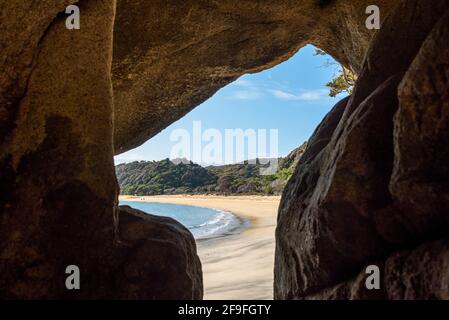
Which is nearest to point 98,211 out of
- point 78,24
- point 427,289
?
point 78,24

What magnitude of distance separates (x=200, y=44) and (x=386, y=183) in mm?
5664

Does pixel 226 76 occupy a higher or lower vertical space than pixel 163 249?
higher

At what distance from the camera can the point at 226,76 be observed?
9008 millimetres

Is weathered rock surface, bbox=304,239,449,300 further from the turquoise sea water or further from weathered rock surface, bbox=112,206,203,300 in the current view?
the turquoise sea water

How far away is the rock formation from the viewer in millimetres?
2867

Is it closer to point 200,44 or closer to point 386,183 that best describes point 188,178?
point 200,44

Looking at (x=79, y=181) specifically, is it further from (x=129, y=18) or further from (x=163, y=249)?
(x=129, y=18)

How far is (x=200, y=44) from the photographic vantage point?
7871 mm

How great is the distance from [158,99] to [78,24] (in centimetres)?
408

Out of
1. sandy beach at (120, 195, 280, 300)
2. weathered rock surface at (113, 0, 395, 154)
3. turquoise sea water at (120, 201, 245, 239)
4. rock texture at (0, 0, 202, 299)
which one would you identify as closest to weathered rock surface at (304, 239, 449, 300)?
A: rock texture at (0, 0, 202, 299)

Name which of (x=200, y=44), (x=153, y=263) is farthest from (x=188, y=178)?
(x=153, y=263)

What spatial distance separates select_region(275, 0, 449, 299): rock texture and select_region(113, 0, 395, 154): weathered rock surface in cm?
356
